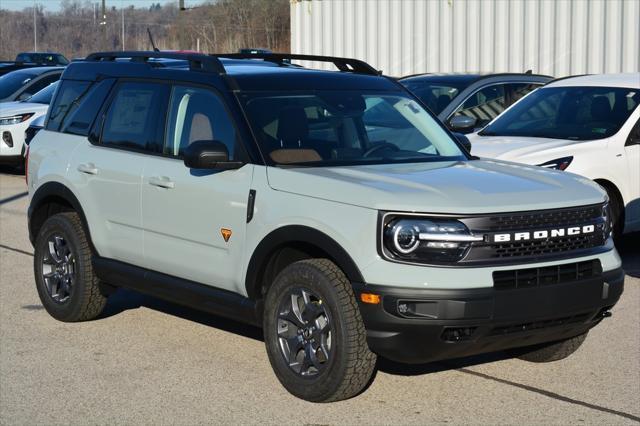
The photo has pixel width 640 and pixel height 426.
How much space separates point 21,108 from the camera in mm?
17688

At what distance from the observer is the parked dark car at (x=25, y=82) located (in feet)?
64.1

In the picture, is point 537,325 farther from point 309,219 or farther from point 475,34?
point 475,34

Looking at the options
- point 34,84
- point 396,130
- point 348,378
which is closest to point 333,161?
point 396,130

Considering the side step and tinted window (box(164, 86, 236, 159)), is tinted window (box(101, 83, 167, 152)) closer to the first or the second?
tinted window (box(164, 86, 236, 159))

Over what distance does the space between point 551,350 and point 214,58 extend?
8.61ft

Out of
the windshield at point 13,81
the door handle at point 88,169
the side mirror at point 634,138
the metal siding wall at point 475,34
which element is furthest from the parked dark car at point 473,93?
the windshield at point 13,81

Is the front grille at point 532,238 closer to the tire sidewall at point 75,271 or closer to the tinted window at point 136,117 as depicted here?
the tinted window at point 136,117

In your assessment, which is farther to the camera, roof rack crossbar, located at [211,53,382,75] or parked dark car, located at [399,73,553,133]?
parked dark car, located at [399,73,553,133]

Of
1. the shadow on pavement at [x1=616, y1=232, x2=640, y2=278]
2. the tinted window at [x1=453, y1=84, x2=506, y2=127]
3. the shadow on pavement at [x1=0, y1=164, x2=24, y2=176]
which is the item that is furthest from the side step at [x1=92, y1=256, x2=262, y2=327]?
the shadow on pavement at [x1=0, y1=164, x2=24, y2=176]

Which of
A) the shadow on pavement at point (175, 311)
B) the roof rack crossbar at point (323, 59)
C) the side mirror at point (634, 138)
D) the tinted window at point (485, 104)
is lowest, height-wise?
the shadow on pavement at point (175, 311)

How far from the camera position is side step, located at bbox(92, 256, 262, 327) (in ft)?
20.5

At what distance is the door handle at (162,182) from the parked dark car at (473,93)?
20.4 ft

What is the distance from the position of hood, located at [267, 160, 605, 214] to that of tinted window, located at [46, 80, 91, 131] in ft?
7.32

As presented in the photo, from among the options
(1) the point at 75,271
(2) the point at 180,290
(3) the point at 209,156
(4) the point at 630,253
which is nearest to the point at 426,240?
(3) the point at 209,156
